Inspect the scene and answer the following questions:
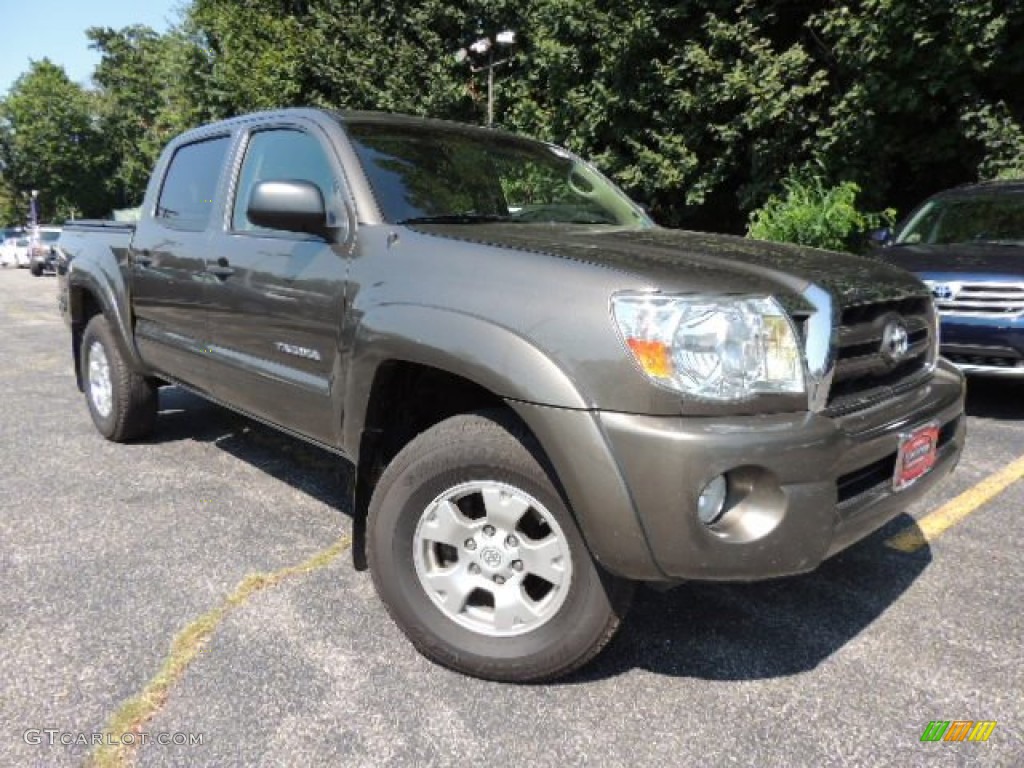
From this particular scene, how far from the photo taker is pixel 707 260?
2322 mm

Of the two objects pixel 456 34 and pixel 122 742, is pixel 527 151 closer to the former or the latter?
Result: pixel 122 742

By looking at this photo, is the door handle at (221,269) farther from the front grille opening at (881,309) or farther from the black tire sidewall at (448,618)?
the front grille opening at (881,309)

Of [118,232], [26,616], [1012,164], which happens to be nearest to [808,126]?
[1012,164]

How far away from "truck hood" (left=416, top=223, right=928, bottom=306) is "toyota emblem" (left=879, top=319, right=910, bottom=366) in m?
0.10

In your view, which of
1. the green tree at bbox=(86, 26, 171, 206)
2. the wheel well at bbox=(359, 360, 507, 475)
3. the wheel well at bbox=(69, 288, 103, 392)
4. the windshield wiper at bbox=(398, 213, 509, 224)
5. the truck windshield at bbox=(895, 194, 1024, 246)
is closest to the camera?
the wheel well at bbox=(359, 360, 507, 475)

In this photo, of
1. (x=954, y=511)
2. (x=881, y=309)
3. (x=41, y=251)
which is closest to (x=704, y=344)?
(x=881, y=309)

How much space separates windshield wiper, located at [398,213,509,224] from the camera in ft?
9.02

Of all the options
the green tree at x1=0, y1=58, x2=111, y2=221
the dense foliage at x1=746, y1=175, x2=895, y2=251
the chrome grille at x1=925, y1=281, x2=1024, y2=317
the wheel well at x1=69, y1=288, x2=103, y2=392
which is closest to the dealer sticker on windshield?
the chrome grille at x1=925, y1=281, x2=1024, y2=317

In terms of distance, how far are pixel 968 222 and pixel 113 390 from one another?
651 cm

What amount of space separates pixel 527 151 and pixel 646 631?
7.21ft

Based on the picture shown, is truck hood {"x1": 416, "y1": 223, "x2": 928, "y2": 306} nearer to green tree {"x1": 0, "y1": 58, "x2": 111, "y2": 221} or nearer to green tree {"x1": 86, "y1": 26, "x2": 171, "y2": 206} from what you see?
green tree {"x1": 86, "y1": 26, "x2": 171, "y2": 206}

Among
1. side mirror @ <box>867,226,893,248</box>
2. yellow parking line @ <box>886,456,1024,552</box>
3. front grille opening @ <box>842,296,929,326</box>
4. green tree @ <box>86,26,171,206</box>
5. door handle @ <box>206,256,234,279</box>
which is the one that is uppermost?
green tree @ <box>86,26,171,206</box>

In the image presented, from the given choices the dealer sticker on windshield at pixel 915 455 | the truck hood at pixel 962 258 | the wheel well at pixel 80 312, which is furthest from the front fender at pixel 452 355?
the truck hood at pixel 962 258

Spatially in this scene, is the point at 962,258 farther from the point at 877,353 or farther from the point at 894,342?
the point at 877,353
